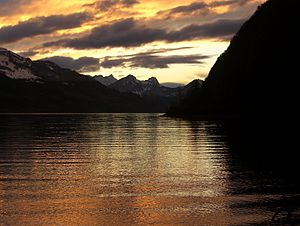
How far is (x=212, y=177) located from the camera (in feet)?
170

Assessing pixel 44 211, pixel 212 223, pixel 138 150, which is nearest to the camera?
pixel 212 223

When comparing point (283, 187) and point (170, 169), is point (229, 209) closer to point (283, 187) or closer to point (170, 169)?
point (283, 187)

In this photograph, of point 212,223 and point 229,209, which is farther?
point 229,209

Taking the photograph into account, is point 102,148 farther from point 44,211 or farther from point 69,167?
point 44,211

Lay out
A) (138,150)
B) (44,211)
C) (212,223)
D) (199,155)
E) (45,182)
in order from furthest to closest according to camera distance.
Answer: (138,150), (199,155), (45,182), (44,211), (212,223)

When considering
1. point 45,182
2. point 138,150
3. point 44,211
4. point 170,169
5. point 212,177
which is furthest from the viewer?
point 138,150

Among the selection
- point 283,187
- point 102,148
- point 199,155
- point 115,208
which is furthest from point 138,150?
point 115,208

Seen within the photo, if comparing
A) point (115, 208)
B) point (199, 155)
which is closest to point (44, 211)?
point (115, 208)

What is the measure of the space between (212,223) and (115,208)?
26.8 feet

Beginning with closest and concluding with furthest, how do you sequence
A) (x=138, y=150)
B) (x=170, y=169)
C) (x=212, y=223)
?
(x=212, y=223), (x=170, y=169), (x=138, y=150)

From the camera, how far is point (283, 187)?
146ft

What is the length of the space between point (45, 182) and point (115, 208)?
13.9m

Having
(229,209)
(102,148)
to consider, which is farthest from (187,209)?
(102,148)

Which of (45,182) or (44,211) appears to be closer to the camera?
(44,211)
